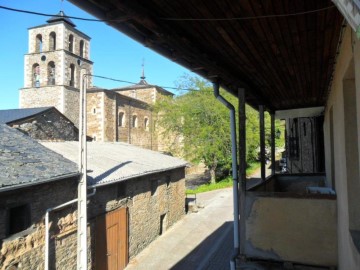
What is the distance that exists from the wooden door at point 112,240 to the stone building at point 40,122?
6165 millimetres

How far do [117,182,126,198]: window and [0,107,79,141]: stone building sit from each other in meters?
5.64

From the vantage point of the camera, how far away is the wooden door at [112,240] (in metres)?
10.1

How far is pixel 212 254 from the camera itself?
1188 cm

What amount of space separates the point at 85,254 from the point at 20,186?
11.0ft

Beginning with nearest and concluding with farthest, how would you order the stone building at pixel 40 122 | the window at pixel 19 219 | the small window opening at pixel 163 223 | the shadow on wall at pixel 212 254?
the window at pixel 19 219, the shadow on wall at pixel 212 254, the stone building at pixel 40 122, the small window opening at pixel 163 223

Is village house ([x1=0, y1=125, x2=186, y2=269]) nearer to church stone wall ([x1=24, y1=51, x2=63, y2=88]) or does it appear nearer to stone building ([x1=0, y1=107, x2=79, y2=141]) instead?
stone building ([x1=0, y1=107, x2=79, y2=141])

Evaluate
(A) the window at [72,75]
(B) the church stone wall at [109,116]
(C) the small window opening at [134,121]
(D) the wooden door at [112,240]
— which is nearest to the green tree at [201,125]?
(B) the church stone wall at [109,116]

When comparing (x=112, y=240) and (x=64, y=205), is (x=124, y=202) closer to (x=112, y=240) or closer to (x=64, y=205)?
(x=112, y=240)

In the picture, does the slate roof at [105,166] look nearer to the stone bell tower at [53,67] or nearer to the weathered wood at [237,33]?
the weathered wood at [237,33]

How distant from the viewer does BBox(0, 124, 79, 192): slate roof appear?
6.54 m

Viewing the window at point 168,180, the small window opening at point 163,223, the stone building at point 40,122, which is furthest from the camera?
the window at point 168,180

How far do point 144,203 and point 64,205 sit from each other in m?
5.37

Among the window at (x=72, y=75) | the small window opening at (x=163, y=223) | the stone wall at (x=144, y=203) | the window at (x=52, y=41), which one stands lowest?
the small window opening at (x=163, y=223)

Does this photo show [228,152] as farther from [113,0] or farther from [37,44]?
[113,0]
